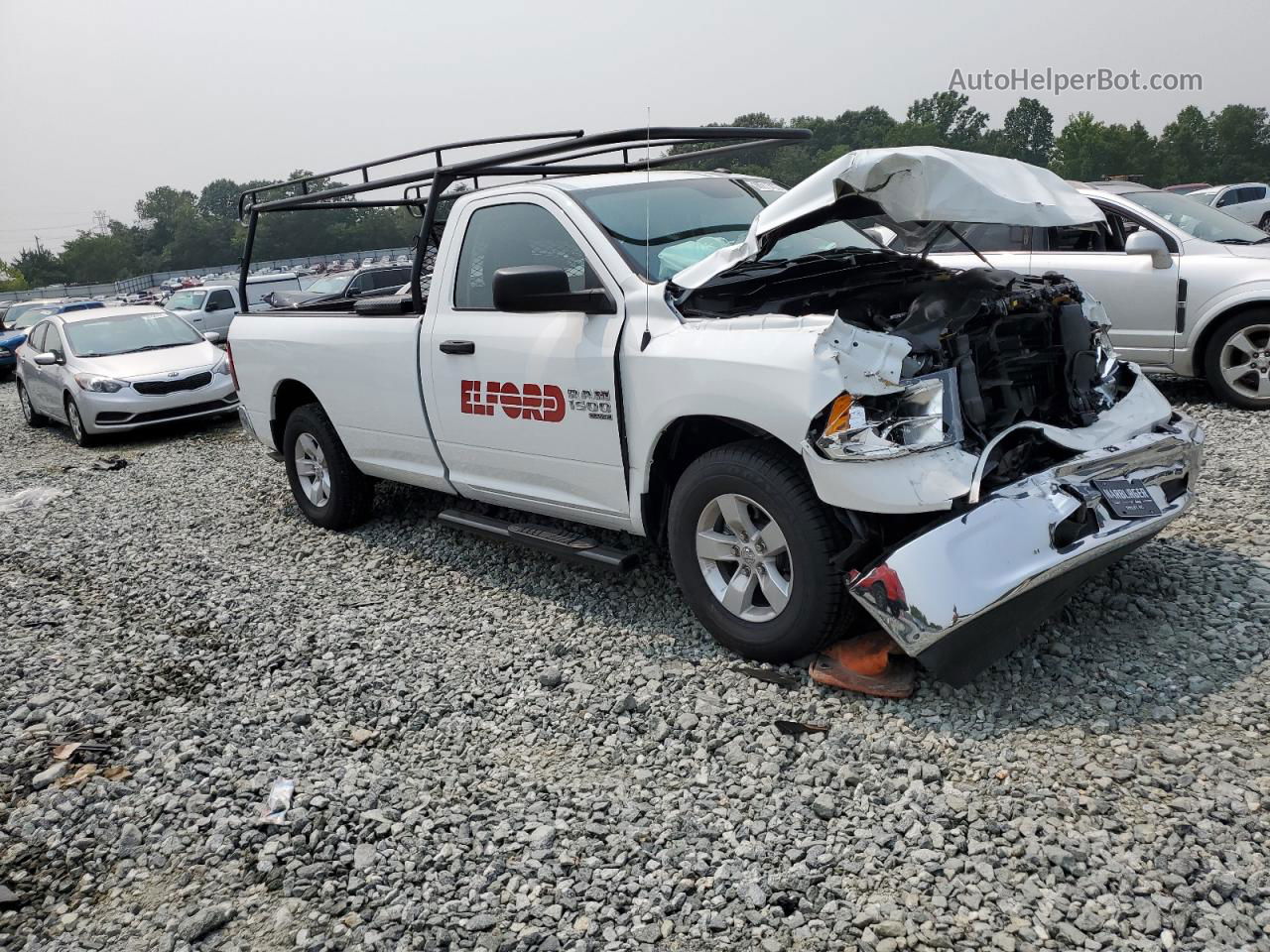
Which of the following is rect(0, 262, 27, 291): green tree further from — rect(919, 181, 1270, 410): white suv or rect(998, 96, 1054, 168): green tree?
rect(919, 181, 1270, 410): white suv

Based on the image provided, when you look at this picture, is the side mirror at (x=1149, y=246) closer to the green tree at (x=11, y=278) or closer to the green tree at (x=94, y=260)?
the green tree at (x=11, y=278)

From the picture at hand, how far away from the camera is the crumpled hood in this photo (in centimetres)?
360

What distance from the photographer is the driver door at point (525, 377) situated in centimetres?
436

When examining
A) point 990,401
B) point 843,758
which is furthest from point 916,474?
point 843,758

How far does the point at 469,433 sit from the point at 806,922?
3104 mm

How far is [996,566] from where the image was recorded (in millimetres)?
3236

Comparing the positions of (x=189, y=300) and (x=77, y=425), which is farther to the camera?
(x=189, y=300)

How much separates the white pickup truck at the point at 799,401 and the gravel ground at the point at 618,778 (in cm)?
37

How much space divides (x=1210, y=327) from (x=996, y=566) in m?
5.48

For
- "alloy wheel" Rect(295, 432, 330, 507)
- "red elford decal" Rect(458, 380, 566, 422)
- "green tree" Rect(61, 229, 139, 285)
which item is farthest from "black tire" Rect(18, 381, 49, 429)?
"green tree" Rect(61, 229, 139, 285)

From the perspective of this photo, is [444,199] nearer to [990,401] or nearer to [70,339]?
[990,401]

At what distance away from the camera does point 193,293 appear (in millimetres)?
22328

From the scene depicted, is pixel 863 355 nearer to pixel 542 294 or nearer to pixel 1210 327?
pixel 542 294

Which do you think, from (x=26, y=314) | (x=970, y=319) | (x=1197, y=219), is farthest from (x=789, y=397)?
(x=26, y=314)
